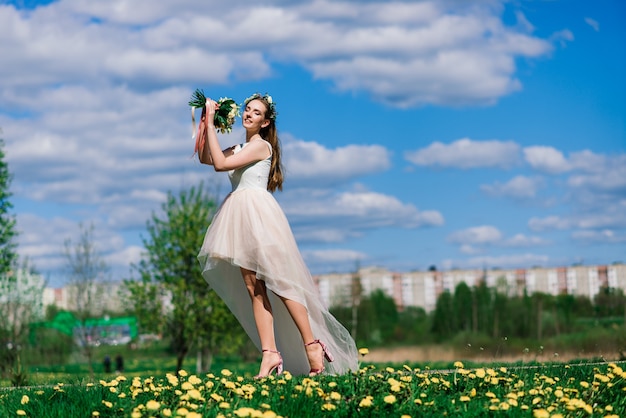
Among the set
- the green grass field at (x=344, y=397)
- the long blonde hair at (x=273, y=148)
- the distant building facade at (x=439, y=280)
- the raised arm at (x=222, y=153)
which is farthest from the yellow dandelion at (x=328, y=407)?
the distant building facade at (x=439, y=280)

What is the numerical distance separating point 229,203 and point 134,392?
2.48 m

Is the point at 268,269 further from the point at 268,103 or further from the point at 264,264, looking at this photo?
the point at 268,103

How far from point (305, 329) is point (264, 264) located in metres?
0.73

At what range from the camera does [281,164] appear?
25.9ft

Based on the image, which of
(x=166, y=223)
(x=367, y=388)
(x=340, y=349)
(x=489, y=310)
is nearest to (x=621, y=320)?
(x=489, y=310)

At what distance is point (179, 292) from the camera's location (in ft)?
87.0

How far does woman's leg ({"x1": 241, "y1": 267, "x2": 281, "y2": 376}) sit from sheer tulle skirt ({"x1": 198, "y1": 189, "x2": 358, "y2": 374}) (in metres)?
0.15

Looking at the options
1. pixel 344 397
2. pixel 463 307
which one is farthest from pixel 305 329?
pixel 463 307

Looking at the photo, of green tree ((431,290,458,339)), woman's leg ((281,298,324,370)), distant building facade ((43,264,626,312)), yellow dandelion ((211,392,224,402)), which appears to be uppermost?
distant building facade ((43,264,626,312))

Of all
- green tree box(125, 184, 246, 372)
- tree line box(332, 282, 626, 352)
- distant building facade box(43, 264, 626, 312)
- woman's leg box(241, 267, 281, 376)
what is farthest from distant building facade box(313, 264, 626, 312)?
woman's leg box(241, 267, 281, 376)

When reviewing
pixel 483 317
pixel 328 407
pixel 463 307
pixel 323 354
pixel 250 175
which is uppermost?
pixel 250 175

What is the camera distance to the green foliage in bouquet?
24.9 ft

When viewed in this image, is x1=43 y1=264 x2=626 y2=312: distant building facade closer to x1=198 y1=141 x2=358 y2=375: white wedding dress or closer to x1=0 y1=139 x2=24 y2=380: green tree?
x1=0 y1=139 x2=24 y2=380: green tree

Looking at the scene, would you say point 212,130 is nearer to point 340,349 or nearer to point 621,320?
point 340,349
